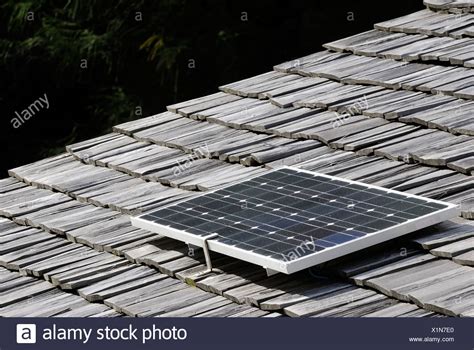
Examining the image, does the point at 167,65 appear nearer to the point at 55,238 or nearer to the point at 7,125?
the point at 7,125

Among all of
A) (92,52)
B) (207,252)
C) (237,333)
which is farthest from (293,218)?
(92,52)

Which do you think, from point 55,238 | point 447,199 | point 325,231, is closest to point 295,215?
point 325,231

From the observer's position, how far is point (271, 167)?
20.7 feet

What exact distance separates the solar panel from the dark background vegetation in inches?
448

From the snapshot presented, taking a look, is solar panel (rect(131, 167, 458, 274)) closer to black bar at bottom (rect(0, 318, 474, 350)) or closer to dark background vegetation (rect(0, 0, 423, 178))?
black bar at bottom (rect(0, 318, 474, 350))

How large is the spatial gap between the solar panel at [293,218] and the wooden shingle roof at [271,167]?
0.33 ft

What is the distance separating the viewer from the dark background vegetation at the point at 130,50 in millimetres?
17984

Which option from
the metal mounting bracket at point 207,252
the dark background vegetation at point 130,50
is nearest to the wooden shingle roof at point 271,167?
the metal mounting bracket at point 207,252

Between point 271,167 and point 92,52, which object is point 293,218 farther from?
point 92,52

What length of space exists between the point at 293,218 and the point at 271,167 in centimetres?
91

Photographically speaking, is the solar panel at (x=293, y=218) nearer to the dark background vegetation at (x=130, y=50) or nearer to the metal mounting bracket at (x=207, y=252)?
the metal mounting bracket at (x=207, y=252)

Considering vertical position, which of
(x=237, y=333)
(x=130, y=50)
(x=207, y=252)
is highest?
(x=207, y=252)

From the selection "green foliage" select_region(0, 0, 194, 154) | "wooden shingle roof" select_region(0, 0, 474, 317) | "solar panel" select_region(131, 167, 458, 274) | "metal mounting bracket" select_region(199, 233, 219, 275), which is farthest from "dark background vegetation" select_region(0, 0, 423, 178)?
"metal mounting bracket" select_region(199, 233, 219, 275)

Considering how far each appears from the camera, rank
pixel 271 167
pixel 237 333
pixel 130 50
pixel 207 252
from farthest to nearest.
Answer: pixel 130 50, pixel 271 167, pixel 207 252, pixel 237 333
